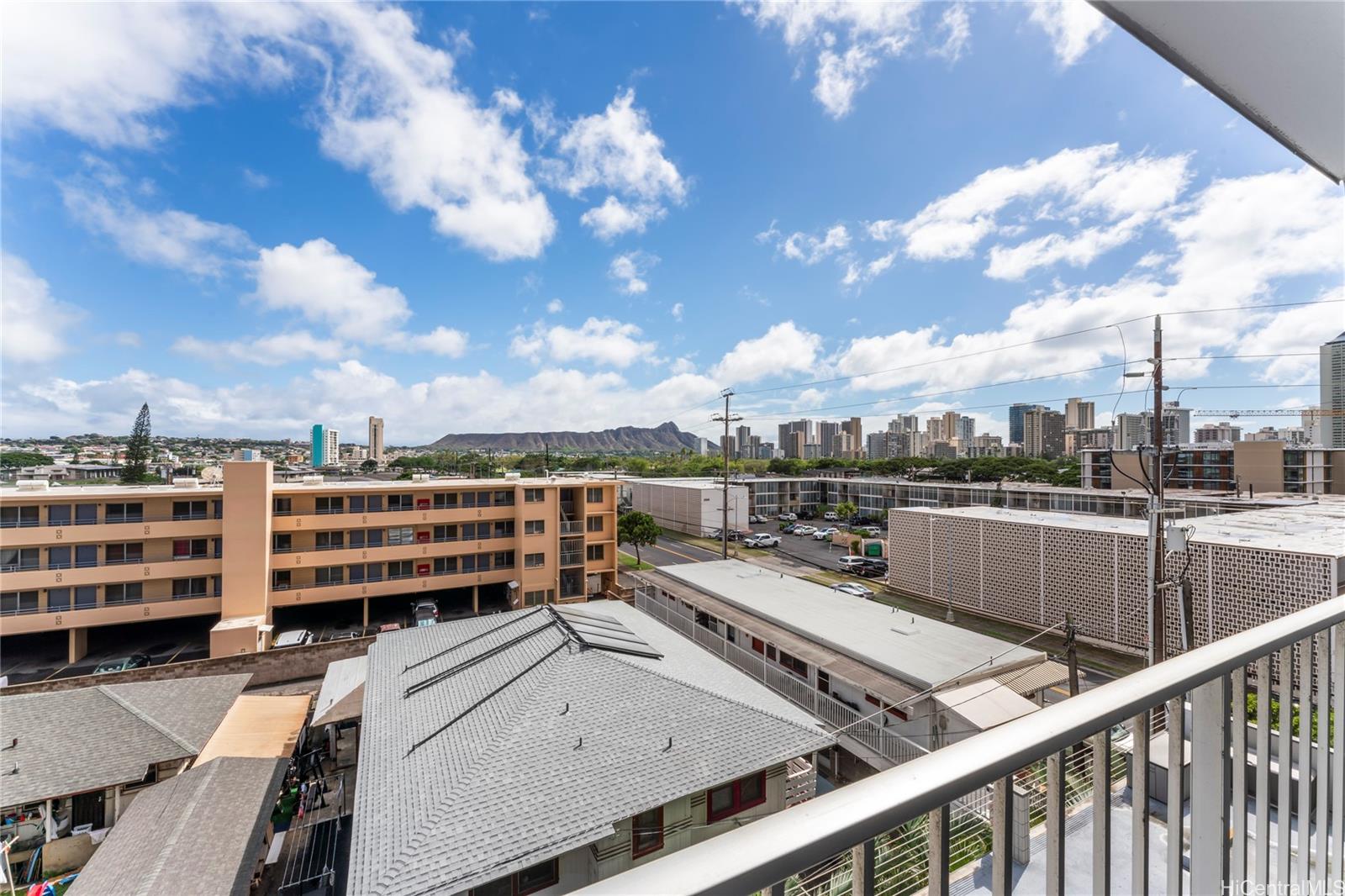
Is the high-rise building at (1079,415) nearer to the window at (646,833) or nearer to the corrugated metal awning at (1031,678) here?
the corrugated metal awning at (1031,678)

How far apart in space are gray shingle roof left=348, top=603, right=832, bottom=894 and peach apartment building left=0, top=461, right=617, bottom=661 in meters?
8.21

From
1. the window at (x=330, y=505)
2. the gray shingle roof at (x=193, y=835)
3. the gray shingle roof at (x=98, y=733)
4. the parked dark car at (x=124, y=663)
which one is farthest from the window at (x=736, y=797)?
the window at (x=330, y=505)

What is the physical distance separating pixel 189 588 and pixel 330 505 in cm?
347

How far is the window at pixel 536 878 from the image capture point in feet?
14.6

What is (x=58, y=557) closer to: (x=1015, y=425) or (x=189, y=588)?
(x=189, y=588)

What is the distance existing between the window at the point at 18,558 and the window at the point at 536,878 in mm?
14834

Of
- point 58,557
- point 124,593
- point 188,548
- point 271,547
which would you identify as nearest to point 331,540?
point 271,547

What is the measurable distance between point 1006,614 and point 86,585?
21608mm

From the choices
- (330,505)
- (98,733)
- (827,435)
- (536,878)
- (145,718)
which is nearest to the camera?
(536,878)

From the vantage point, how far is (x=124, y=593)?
12.7m

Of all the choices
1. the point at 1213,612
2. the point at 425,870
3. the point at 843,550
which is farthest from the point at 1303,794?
the point at 843,550

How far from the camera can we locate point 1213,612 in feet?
31.9

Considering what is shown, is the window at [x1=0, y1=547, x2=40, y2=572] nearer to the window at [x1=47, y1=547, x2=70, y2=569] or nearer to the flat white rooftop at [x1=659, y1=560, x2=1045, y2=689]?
the window at [x1=47, y1=547, x2=70, y2=569]

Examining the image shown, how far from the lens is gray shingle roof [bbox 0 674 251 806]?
611cm
